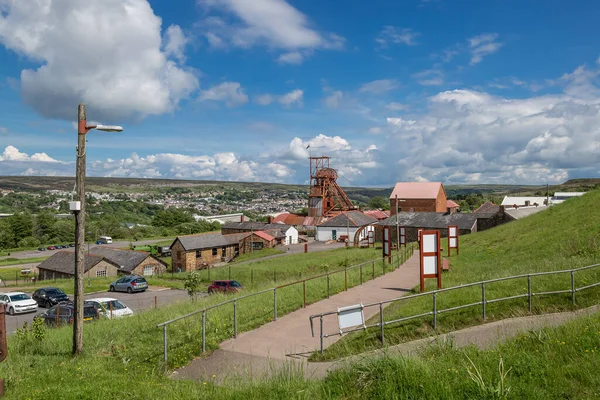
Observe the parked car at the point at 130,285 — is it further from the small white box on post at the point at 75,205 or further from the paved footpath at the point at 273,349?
the small white box on post at the point at 75,205

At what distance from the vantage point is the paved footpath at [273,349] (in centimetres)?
916

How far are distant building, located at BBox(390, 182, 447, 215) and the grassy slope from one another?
4608cm

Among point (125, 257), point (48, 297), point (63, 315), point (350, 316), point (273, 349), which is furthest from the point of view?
point (125, 257)

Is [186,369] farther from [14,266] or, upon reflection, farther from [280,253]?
[14,266]

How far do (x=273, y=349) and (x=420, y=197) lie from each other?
6930 cm

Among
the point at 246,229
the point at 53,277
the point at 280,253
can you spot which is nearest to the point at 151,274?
the point at 53,277

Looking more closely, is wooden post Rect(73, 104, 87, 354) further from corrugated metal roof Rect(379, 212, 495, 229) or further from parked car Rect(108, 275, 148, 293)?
corrugated metal roof Rect(379, 212, 495, 229)

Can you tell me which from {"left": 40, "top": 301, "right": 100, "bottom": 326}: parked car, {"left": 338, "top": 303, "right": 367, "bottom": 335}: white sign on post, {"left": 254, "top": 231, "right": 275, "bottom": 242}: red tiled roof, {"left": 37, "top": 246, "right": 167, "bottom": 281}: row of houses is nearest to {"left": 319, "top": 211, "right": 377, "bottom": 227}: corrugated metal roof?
{"left": 254, "top": 231, "right": 275, "bottom": 242}: red tiled roof

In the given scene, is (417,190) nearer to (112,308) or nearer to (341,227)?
(341,227)

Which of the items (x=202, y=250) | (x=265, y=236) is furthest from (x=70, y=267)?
(x=265, y=236)

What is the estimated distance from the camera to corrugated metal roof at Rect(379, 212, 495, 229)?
49844mm

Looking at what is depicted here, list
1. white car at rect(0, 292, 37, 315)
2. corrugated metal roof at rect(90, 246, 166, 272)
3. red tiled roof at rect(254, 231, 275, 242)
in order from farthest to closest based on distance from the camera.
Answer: red tiled roof at rect(254, 231, 275, 242) → corrugated metal roof at rect(90, 246, 166, 272) → white car at rect(0, 292, 37, 315)

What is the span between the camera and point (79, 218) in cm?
1086

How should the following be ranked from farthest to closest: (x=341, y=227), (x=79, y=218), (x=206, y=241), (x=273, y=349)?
(x=341, y=227)
(x=206, y=241)
(x=79, y=218)
(x=273, y=349)
